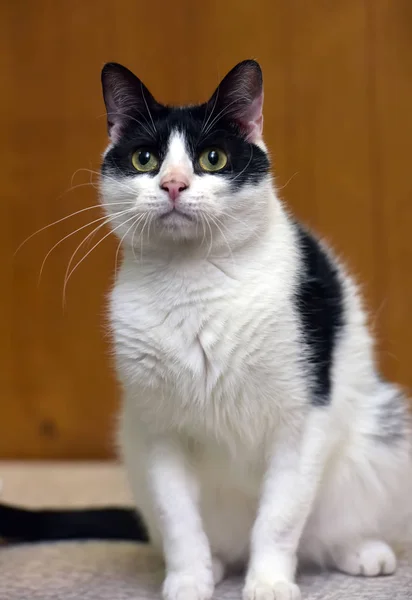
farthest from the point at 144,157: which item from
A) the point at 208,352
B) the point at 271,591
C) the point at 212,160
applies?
the point at 271,591

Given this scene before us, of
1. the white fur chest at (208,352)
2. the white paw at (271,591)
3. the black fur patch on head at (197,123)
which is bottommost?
the white paw at (271,591)

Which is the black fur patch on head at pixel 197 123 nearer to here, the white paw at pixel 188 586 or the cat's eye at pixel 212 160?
the cat's eye at pixel 212 160

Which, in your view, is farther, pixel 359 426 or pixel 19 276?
pixel 19 276

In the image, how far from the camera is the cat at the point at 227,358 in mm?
1075

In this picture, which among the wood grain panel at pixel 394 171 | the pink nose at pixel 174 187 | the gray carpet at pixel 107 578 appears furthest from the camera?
the wood grain panel at pixel 394 171

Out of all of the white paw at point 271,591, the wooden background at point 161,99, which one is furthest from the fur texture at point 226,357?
Result: the wooden background at point 161,99

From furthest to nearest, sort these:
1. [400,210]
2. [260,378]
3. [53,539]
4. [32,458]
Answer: [32,458] < [400,210] < [53,539] < [260,378]

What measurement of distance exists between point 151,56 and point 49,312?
33.3 inches

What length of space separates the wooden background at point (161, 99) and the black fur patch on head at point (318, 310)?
3.03ft

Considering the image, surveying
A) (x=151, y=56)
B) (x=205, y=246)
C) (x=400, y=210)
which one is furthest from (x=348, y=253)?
(x=205, y=246)

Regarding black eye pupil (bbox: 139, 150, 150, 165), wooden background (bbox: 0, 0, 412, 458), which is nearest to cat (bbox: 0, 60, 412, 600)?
black eye pupil (bbox: 139, 150, 150, 165)

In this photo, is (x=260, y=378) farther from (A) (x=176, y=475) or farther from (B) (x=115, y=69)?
(B) (x=115, y=69)

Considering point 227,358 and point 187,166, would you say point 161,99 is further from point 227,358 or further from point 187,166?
point 227,358

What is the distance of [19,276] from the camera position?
2.28 m
